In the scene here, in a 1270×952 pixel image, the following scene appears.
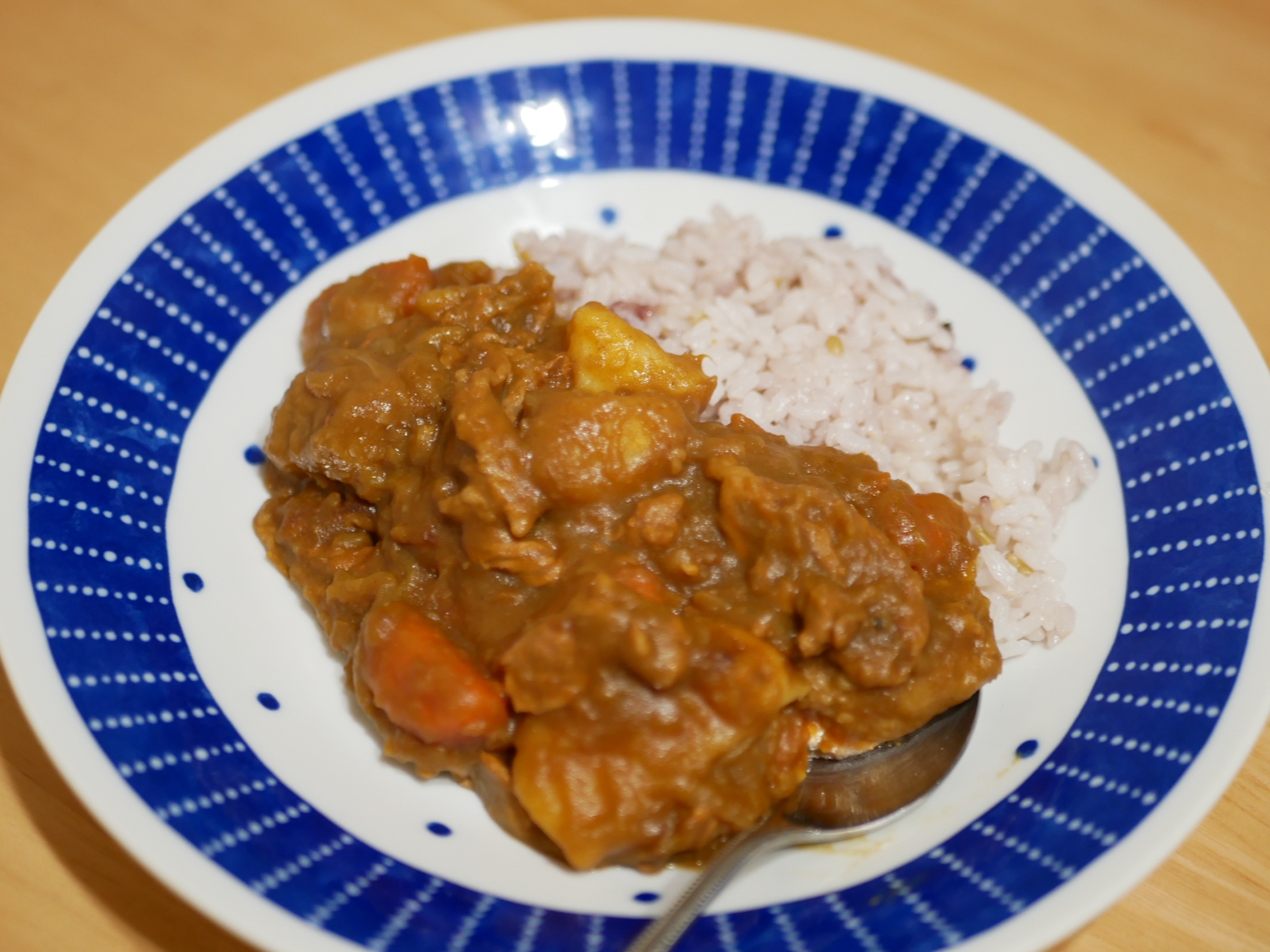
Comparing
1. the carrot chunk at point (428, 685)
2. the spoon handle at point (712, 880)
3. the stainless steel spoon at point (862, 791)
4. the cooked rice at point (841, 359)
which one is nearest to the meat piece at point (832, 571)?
the stainless steel spoon at point (862, 791)

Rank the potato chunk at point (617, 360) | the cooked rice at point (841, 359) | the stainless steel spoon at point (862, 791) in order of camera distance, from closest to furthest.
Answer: the stainless steel spoon at point (862, 791) < the potato chunk at point (617, 360) < the cooked rice at point (841, 359)

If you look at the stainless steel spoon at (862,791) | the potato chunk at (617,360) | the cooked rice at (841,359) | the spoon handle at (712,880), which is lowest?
the spoon handle at (712,880)

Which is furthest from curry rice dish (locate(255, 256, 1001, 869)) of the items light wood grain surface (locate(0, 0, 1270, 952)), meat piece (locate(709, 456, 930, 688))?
light wood grain surface (locate(0, 0, 1270, 952))

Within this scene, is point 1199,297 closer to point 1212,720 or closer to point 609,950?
point 1212,720

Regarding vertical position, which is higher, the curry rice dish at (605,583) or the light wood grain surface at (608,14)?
the light wood grain surface at (608,14)

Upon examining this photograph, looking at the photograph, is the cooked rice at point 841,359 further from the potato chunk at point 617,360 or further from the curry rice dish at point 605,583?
the potato chunk at point 617,360
